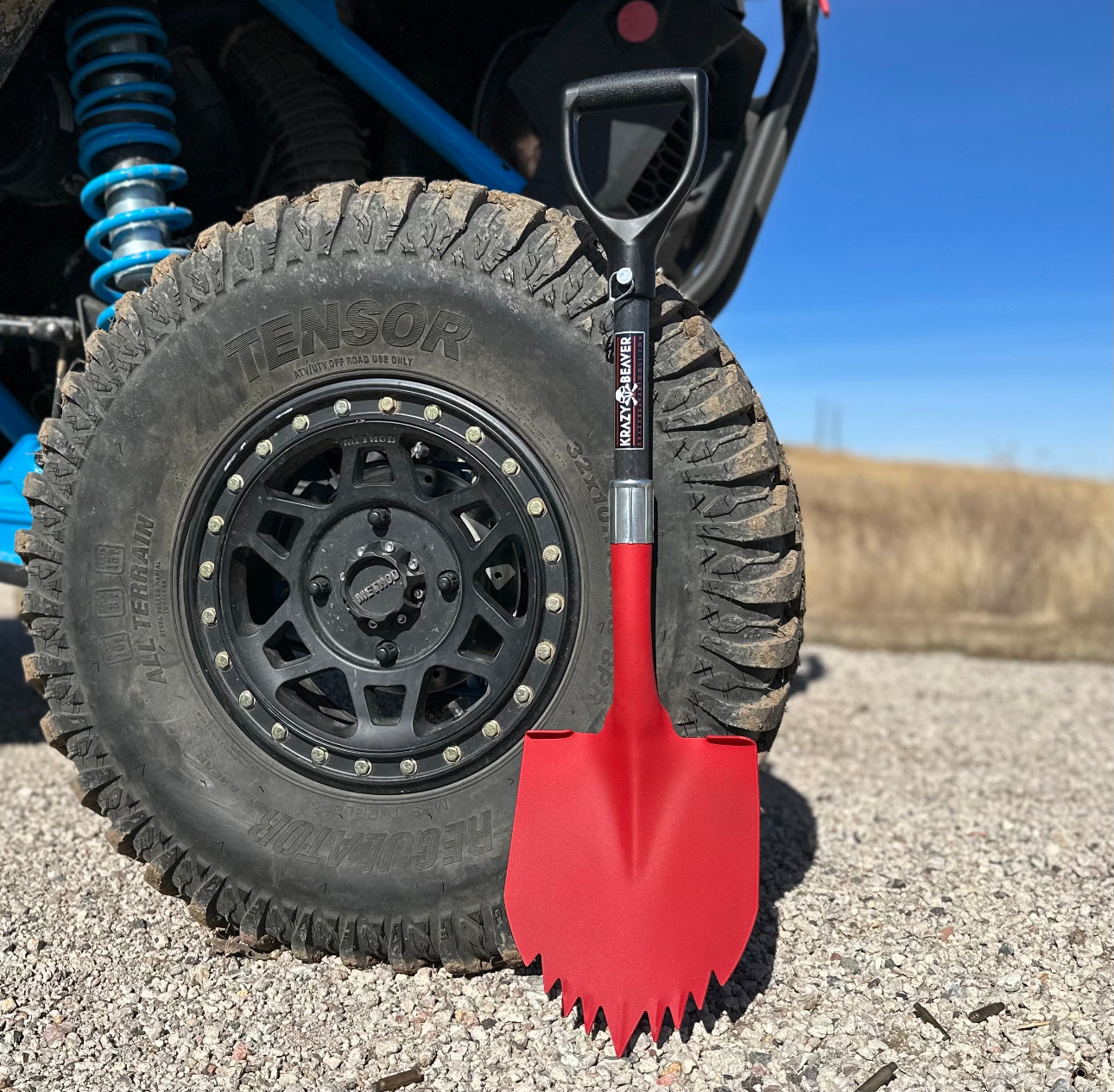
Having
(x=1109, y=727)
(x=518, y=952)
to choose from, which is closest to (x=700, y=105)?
(x=518, y=952)

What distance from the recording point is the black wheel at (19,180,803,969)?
5.75ft

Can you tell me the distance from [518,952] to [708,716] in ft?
1.82

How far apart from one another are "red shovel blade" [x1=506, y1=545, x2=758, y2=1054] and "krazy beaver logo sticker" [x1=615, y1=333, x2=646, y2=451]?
0.20 metres

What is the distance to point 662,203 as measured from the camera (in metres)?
1.68

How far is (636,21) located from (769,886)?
215 centimetres

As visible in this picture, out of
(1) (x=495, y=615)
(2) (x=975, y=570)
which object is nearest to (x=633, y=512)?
(1) (x=495, y=615)

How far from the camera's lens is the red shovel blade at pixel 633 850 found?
1.60 m

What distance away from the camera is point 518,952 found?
1724 millimetres

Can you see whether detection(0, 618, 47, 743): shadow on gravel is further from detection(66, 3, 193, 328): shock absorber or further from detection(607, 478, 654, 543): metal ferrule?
detection(607, 478, 654, 543): metal ferrule

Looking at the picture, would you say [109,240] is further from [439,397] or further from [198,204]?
[439,397]

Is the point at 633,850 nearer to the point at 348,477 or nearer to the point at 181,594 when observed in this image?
the point at 348,477

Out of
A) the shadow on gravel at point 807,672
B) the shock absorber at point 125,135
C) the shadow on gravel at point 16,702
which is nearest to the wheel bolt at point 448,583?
the shock absorber at point 125,135

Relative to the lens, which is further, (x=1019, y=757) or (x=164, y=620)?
(x=1019, y=757)

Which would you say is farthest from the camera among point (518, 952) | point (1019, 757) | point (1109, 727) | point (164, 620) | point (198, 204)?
point (1109, 727)
